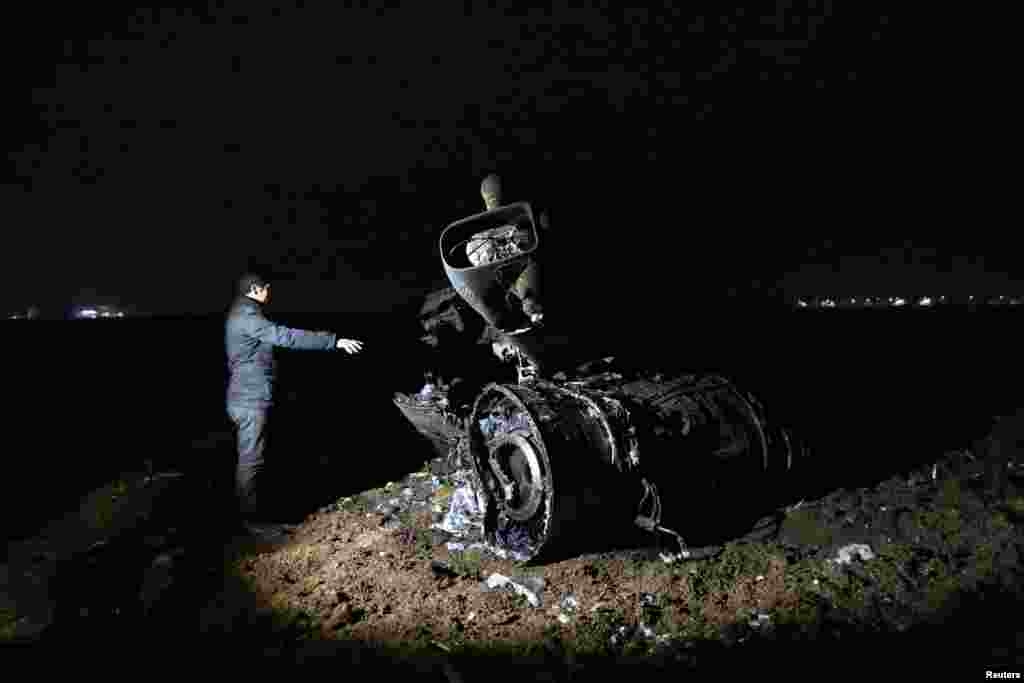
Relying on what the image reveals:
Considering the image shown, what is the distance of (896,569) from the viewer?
15.9 feet

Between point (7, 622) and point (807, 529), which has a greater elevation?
point (7, 622)

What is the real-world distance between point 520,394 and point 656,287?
2.47m

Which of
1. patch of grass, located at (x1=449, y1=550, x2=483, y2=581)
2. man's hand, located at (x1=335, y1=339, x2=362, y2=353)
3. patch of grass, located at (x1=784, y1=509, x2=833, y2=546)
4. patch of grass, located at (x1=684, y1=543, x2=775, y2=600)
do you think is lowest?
patch of grass, located at (x1=784, y1=509, x2=833, y2=546)

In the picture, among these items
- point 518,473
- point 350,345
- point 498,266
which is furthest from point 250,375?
point 518,473

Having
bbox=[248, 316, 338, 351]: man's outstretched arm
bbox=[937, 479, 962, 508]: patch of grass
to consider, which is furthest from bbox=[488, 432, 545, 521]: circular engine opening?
bbox=[937, 479, 962, 508]: patch of grass

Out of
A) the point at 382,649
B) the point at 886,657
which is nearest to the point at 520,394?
the point at 382,649

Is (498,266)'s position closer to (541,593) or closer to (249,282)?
(249,282)

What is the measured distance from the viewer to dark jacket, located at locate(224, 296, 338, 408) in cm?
571

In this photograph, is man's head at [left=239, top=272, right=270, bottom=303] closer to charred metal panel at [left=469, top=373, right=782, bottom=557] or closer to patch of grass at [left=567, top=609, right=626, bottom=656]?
charred metal panel at [left=469, top=373, right=782, bottom=557]

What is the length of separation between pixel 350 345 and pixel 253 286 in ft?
4.24

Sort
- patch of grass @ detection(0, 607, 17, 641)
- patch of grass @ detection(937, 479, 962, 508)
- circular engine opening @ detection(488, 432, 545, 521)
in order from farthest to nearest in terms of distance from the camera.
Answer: patch of grass @ detection(937, 479, 962, 508)
circular engine opening @ detection(488, 432, 545, 521)
patch of grass @ detection(0, 607, 17, 641)

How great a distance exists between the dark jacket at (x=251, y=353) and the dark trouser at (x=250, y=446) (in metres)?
0.09

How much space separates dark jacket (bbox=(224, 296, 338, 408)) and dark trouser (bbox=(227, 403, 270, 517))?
90mm

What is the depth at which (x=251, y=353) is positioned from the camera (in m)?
5.81
